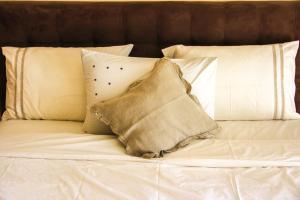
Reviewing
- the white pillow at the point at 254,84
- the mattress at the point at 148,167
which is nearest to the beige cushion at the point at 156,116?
the mattress at the point at 148,167

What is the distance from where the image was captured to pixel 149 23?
1.90 m

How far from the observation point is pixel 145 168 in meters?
1.36

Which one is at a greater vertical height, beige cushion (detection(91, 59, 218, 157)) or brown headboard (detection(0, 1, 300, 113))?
brown headboard (detection(0, 1, 300, 113))

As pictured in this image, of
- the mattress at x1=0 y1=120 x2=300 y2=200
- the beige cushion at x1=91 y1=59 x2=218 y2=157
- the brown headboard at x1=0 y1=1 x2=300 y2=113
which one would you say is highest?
the brown headboard at x1=0 y1=1 x2=300 y2=113

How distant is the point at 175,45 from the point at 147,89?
0.46m

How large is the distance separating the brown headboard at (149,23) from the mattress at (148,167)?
0.53m

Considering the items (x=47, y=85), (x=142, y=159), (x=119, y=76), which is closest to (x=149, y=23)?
(x=119, y=76)

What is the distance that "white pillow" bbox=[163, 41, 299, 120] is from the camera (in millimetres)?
1718

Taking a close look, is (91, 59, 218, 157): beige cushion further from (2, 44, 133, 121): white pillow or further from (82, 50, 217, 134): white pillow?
(2, 44, 133, 121): white pillow

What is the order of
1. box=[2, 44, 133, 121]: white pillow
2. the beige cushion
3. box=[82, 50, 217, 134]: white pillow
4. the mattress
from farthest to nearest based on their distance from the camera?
box=[2, 44, 133, 121]: white pillow, box=[82, 50, 217, 134]: white pillow, the beige cushion, the mattress

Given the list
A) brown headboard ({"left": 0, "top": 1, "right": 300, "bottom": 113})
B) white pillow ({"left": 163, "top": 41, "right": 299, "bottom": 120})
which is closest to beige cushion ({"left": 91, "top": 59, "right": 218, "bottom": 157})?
white pillow ({"left": 163, "top": 41, "right": 299, "bottom": 120})

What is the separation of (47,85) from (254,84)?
3.34 feet

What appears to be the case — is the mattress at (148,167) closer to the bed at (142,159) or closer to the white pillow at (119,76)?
the bed at (142,159)

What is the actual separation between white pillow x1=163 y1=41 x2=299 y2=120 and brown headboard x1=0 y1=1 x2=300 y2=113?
171 millimetres
